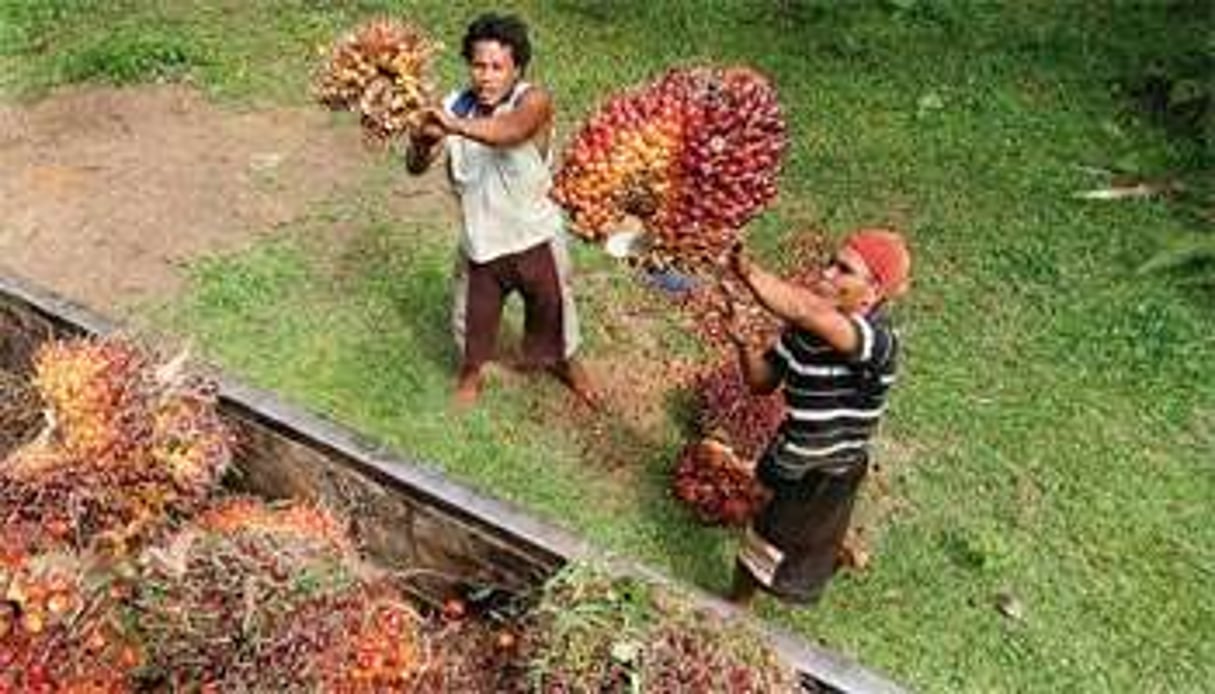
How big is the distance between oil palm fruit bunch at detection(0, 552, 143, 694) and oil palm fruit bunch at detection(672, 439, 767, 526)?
222 cm

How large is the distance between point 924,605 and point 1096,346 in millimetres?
1739

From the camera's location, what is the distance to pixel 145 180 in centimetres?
785

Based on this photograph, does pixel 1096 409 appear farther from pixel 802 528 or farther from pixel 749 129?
pixel 749 129

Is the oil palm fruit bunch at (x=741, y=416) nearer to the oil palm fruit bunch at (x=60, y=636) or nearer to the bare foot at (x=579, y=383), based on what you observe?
the bare foot at (x=579, y=383)

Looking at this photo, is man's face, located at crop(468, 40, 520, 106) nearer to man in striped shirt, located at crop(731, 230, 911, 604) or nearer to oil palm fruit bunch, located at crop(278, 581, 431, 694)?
man in striped shirt, located at crop(731, 230, 911, 604)

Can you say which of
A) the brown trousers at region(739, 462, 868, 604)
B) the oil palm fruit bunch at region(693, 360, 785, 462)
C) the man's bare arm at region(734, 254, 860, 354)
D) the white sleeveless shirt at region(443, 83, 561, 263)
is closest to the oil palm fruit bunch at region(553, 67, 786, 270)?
the man's bare arm at region(734, 254, 860, 354)

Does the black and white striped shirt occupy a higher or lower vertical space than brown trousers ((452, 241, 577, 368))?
higher

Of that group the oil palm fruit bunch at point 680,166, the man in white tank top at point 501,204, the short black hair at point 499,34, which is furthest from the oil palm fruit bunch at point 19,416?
the short black hair at point 499,34

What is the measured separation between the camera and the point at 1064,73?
8703mm

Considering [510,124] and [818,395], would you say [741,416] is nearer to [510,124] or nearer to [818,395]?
[818,395]

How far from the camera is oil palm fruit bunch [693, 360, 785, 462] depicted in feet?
18.5

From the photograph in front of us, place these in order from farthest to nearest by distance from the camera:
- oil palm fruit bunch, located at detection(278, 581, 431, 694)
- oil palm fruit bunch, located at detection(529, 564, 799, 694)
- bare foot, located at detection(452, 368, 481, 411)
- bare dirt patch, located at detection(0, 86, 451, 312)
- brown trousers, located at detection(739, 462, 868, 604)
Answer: bare dirt patch, located at detection(0, 86, 451, 312) < bare foot, located at detection(452, 368, 481, 411) < brown trousers, located at detection(739, 462, 868, 604) < oil palm fruit bunch, located at detection(278, 581, 431, 694) < oil palm fruit bunch, located at detection(529, 564, 799, 694)

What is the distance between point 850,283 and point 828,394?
0.39 metres

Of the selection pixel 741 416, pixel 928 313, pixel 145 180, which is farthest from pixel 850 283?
pixel 145 180
